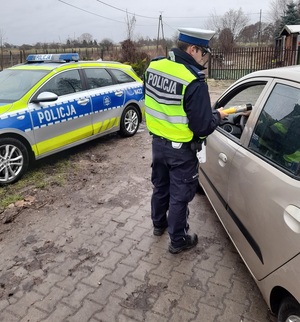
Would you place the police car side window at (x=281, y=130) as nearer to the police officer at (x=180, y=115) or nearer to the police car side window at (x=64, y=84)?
the police officer at (x=180, y=115)

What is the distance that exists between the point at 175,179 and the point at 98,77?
3905 millimetres

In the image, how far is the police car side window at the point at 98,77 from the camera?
5871mm

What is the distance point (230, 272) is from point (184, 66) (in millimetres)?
1699

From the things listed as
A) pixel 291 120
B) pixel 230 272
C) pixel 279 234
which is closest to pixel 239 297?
pixel 230 272

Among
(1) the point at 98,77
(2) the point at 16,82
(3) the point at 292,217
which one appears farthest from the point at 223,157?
(1) the point at 98,77

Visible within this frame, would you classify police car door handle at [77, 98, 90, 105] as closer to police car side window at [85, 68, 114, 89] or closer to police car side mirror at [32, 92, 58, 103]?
police car side window at [85, 68, 114, 89]

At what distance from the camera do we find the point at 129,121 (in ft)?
22.5

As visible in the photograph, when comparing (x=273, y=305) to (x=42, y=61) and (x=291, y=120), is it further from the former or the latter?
(x=42, y=61)

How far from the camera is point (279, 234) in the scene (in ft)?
5.98

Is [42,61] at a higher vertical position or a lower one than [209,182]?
higher

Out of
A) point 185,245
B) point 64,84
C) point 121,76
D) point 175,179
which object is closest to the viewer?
point 175,179

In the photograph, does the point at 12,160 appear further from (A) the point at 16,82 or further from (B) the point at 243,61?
(B) the point at 243,61

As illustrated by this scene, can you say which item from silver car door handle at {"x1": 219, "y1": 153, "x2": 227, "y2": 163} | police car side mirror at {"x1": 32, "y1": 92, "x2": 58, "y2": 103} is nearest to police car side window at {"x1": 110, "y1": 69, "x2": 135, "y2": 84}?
police car side mirror at {"x1": 32, "y1": 92, "x2": 58, "y2": 103}

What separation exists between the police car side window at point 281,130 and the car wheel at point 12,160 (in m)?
3.23
